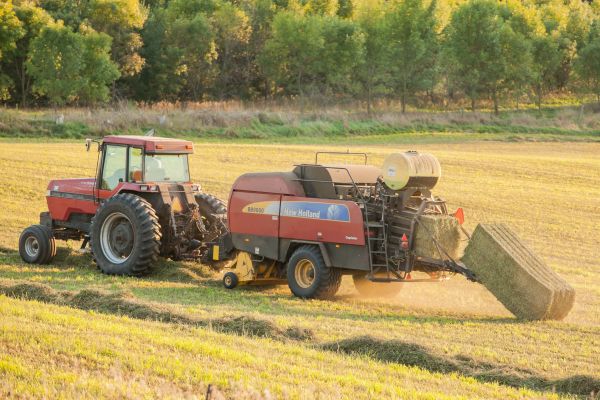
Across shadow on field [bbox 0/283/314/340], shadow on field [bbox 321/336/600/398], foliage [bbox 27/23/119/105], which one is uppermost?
foliage [bbox 27/23/119/105]

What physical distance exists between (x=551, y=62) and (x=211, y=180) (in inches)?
2445

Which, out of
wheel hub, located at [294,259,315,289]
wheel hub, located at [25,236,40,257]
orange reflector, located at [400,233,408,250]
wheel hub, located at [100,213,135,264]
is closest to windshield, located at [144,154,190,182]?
wheel hub, located at [100,213,135,264]

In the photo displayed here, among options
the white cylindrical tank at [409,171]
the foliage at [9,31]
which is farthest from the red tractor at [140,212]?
the foliage at [9,31]

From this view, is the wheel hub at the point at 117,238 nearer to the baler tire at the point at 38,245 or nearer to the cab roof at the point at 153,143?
the cab roof at the point at 153,143

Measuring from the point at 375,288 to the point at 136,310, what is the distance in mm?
5553

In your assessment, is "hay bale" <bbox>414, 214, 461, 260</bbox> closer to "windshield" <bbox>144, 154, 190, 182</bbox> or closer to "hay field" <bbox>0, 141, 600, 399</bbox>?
"hay field" <bbox>0, 141, 600, 399</bbox>

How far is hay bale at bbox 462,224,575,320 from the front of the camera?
579 inches

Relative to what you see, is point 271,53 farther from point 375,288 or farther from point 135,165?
point 375,288

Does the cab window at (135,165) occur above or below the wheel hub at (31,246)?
above

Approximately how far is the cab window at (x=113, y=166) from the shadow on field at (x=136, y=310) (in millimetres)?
4650

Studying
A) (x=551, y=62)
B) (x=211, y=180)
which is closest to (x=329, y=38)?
(x=551, y=62)

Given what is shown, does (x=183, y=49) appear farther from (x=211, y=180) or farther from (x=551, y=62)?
(x=211, y=180)

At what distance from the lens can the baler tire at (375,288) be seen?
1758cm

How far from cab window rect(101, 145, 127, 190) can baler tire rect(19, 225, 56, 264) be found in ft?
4.84
